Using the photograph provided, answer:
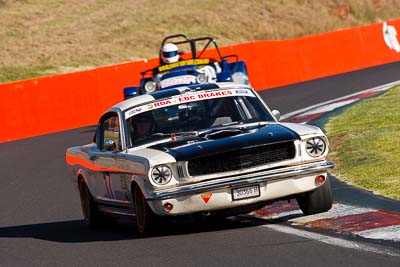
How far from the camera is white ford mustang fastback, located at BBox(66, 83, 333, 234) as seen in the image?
32.4ft

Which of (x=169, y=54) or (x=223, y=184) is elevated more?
(x=169, y=54)

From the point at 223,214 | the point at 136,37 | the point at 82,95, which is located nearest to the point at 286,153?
the point at 223,214

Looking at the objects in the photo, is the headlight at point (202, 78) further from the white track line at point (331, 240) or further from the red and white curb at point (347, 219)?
the white track line at point (331, 240)

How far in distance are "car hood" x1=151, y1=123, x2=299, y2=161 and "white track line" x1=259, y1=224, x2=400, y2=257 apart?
2.51ft

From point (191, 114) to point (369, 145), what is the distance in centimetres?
534

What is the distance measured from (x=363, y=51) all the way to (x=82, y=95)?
469 inches

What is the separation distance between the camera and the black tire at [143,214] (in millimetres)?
10055

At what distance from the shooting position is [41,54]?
148 feet

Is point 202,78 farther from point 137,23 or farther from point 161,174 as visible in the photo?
point 137,23

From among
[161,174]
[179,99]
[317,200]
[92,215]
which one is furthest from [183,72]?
[161,174]

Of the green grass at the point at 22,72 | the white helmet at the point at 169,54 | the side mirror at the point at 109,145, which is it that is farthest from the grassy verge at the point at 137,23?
the side mirror at the point at 109,145

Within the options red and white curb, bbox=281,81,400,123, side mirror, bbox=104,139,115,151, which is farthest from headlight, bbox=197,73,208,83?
side mirror, bbox=104,139,115,151

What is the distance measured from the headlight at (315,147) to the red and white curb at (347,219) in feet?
1.87

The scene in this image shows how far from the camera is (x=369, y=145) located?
52.4 ft
